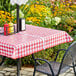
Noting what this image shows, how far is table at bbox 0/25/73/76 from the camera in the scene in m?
3.58

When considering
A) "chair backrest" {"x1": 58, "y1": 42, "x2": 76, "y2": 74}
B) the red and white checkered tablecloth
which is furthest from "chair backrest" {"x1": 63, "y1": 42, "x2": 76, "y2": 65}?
the red and white checkered tablecloth

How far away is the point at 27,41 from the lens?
379 cm

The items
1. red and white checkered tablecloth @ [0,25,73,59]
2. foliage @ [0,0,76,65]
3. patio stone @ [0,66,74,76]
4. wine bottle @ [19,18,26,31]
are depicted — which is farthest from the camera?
foliage @ [0,0,76,65]

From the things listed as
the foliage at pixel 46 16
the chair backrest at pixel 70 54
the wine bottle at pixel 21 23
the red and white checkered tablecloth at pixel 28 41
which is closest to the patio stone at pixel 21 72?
the foliage at pixel 46 16

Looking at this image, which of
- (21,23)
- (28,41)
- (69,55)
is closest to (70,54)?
(69,55)

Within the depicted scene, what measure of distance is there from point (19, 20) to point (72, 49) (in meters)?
1.27

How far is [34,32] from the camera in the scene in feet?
14.9

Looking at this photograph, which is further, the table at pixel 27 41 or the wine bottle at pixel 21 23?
the wine bottle at pixel 21 23

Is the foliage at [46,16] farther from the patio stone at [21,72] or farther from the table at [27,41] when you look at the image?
the table at [27,41]

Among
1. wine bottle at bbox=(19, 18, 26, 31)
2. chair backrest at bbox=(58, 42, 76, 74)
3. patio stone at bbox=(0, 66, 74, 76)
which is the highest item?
wine bottle at bbox=(19, 18, 26, 31)

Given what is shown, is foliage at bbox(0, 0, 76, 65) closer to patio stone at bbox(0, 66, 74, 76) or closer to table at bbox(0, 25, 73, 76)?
patio stone at bbox(0, 66, 74, 76)

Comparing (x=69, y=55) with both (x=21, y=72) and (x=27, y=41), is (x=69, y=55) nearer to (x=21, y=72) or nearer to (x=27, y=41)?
(x=27, y=41)

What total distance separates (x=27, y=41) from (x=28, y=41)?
0.05 feet

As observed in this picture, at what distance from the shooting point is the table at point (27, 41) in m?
3.58
